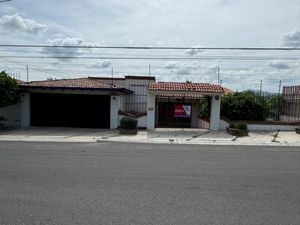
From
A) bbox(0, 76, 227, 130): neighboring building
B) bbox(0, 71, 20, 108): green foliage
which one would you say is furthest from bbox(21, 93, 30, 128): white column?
bbox(0, 71, 20, 108): green foliage

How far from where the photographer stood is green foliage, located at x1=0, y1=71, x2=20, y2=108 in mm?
18953

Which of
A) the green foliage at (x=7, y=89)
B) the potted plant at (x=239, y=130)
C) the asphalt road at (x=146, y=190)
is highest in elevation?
the green foliage at (x=7, y=89)

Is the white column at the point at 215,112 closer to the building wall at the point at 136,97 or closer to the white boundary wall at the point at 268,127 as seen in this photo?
the white boundary wall at the point at 268,127

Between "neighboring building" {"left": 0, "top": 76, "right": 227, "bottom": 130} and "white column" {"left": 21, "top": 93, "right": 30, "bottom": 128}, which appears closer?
"neighboring building" {"left": 0, "top": 76, "right": 227, "bottom": 130}

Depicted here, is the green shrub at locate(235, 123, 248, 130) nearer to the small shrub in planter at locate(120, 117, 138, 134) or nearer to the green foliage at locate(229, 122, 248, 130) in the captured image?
the green foliage at locate(229, 122, 248, 130)

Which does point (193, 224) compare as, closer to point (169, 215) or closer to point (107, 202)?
point (169, 215)

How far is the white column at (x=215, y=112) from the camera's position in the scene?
20.0 metres

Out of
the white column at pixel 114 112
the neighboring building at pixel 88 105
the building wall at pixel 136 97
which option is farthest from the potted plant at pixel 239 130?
the building wall at pixel 136 97

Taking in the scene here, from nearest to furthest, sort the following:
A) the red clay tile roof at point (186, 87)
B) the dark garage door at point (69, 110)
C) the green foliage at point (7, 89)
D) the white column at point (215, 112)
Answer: the green foliage at point (7, 89) → the red clay tile roof at point (186, 87) → the white column at point (215, 112) → the dark garage door at point (69, 110)

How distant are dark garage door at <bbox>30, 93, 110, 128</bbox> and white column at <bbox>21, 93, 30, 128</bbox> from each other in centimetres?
30

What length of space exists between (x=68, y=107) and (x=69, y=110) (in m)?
0.23

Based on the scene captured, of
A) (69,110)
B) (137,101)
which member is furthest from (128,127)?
(137,101)

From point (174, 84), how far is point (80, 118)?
731 cm

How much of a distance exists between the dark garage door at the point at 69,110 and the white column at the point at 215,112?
7.36m
